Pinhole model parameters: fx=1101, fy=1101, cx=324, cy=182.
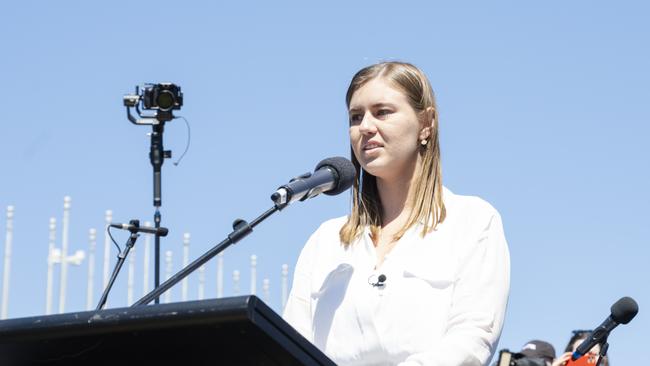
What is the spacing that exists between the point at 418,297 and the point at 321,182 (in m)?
0.39

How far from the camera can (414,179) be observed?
323 centimetres

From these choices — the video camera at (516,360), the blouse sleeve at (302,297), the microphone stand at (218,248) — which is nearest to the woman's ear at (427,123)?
the blouse sleeve at (302,297)

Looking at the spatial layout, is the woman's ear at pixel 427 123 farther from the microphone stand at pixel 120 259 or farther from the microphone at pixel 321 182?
the microphone stand at pixel 120 259

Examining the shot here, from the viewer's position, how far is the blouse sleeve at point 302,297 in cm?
314

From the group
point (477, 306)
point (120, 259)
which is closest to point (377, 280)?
point (477, 306)

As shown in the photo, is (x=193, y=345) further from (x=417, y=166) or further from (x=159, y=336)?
(x=417, y=166)

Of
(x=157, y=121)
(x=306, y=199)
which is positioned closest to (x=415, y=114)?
(x=306, y=199)

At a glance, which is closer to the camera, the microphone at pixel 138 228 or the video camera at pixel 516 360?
the microphone at pixel 138 228

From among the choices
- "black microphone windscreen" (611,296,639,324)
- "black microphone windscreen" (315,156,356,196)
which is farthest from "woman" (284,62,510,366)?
"black microphone windscreen" (611,296,639,324)

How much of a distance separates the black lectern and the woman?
0.76 m

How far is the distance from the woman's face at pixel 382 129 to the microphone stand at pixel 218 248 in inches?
17.5

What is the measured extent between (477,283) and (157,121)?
4.67 metres

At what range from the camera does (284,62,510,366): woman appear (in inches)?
111

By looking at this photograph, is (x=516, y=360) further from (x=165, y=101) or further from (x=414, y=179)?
(x=414, y=179)
